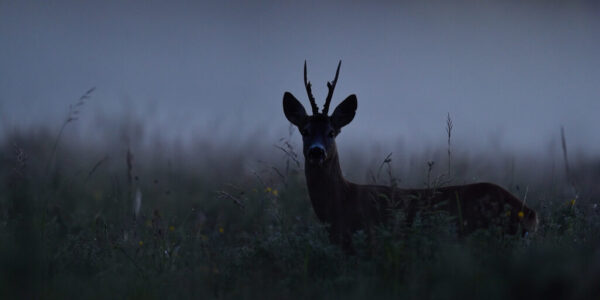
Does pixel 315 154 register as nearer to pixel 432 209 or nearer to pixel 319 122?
pixel 319 122

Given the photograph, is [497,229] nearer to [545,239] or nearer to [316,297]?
[545,239]

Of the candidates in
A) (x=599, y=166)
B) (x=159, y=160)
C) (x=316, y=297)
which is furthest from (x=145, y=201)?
(x=599, y=166)

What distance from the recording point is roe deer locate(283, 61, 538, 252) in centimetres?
508

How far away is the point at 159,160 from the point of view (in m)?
11.3

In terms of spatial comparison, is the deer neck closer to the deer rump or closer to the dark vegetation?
the deer rump

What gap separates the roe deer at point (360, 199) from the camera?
5078 millimetres

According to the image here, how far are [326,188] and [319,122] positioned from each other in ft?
2.40

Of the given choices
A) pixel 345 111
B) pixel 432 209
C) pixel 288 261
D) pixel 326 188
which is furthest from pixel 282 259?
pixel 345 111

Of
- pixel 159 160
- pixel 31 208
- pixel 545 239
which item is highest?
pixel 159 160

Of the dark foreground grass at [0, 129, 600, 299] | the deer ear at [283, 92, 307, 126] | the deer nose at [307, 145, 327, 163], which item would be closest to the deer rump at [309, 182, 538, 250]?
the dark foreground grass at [0, 129, 600, 299]

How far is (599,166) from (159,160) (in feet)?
25.7

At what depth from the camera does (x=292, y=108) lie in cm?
650

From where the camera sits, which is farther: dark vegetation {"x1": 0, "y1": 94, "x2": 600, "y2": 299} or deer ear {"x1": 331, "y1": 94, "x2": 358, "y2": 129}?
deer ear {"x1": 331, "y1": 94, "x2": 358, "y2": 129}

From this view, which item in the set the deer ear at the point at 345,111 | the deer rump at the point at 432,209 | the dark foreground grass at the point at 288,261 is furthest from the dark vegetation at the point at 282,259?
the deer ear at the point at 345,111
